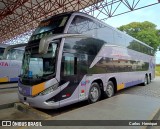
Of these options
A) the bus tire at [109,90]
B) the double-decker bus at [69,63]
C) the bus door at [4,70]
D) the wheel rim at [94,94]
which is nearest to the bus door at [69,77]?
the double-decker bus at [69,63]

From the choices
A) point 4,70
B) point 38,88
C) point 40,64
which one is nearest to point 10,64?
point 4,70

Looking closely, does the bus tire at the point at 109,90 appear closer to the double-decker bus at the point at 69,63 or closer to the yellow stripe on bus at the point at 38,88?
the double-decker bus at the point at 69,63

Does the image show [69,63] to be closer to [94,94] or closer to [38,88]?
[38,88]

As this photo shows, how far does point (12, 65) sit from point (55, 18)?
287 inches

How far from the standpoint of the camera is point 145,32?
3409cm

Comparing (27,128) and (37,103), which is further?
(37,103)

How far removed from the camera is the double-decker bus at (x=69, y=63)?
504 centimetres

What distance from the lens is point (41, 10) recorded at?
1488cm

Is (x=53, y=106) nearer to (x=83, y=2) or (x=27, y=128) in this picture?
(x=27, y=128)

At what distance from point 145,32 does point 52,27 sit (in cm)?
3159

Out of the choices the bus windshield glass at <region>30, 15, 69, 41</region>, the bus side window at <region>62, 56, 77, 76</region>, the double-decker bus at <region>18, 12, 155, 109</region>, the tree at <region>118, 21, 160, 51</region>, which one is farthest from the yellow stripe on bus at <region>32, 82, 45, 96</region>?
the tree at <region>118, 21, 160, 51</region>

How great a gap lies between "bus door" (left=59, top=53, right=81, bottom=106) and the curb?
63 centimetres

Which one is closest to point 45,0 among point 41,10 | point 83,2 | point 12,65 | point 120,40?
point 41,10

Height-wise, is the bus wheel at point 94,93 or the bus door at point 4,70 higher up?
the bus door at point 4,70
